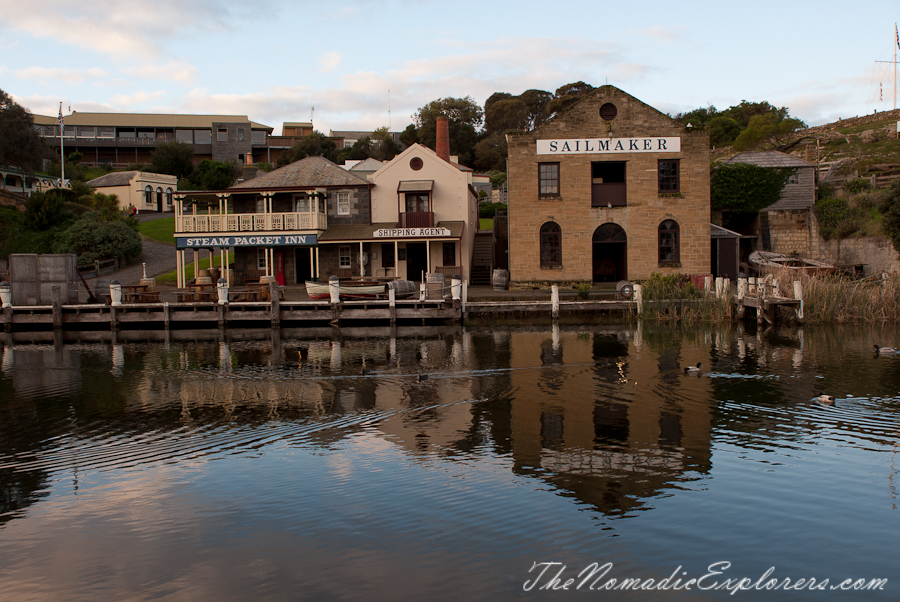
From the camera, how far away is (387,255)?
37.4 meters

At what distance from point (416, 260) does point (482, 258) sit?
3.68m

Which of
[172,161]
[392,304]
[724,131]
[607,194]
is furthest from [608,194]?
[172,161]

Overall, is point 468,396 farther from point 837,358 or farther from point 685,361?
point 837,358

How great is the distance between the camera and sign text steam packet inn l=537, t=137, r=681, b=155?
3291 cm

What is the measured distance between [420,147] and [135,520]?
30.6 metres

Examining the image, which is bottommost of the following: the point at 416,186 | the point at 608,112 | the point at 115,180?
the point at 416,186

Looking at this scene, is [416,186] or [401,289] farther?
Answer: [416,186]

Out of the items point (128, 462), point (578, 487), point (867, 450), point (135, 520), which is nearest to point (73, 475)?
point (128, 462)

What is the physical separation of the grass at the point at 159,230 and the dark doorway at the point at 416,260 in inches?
731

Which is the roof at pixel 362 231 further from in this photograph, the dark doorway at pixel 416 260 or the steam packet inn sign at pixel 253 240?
the dark doorway at pixel 416 260

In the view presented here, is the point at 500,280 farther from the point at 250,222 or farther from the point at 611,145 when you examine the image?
the point at 250,222

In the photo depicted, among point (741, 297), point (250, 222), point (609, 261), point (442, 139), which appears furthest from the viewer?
point (442, 139)

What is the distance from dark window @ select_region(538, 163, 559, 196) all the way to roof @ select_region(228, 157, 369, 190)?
30.1 feet

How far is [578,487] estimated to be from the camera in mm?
8430
